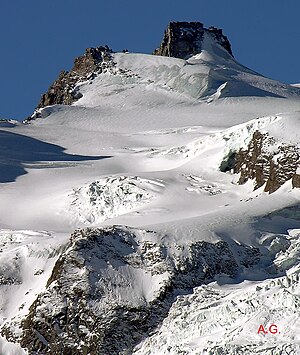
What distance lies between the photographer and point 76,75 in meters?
96.5

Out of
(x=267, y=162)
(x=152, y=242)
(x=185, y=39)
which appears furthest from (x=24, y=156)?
(x=185, y=39)

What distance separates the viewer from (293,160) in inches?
1558

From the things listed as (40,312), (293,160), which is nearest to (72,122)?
(293,160)

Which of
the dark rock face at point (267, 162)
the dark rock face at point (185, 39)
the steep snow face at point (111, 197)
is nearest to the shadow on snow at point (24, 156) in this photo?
the steep snow face at point (111, 197)

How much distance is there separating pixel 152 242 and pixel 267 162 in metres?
9.57

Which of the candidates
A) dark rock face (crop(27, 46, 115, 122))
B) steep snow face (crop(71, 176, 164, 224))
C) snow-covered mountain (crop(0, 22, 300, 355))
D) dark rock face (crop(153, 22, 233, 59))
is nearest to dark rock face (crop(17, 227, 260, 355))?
snow-covered mountain (crop(0, 22, 300, 355))

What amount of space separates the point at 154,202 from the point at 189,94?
4448cm

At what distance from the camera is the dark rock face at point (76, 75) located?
302 ft

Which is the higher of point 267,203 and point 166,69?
point 166,69

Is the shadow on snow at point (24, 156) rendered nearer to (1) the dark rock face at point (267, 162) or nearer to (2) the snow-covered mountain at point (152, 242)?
(2) the snow-covered mountain at point (152, 242)

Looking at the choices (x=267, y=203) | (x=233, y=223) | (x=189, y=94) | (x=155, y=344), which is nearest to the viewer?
(x=155, y=344)

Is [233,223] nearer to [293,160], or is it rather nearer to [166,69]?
[293,160]

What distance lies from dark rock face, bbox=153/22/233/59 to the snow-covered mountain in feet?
114

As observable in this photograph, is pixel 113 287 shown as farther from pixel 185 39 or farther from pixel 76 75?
pixel 185 39
